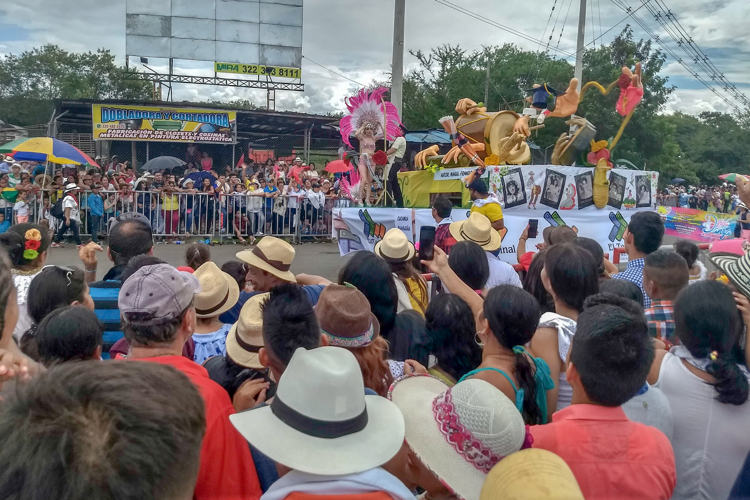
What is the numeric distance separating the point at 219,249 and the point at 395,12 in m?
7.05

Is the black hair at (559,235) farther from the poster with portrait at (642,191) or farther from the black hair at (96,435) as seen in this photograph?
the poster with portrait at (642,191)

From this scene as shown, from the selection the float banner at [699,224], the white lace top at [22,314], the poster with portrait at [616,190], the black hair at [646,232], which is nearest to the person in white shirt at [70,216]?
the white lace top at [22,314]

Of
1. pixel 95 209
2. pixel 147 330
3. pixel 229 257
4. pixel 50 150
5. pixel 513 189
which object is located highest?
pixel 50 150

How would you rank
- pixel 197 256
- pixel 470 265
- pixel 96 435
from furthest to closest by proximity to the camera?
pixel 197 256 < pixel 470 265 < pixel 96 435

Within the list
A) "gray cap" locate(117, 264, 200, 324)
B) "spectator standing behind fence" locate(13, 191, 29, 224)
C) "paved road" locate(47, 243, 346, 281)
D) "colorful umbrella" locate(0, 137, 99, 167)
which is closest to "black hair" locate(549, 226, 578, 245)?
"gray cap" locate(117, 264, 200, 324)

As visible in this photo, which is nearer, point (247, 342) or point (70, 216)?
point (247, 342)

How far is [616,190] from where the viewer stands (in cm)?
954

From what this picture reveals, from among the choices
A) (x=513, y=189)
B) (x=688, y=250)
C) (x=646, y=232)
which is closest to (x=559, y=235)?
(x=646, y=232)

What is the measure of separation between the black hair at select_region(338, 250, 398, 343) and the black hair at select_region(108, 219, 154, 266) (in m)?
1.77

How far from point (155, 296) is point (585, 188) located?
27.3 feet

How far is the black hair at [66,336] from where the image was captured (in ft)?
7.74

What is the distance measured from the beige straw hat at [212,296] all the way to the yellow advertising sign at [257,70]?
26.3 meters

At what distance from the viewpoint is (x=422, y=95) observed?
113ft

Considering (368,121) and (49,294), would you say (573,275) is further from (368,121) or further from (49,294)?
(368,121)
